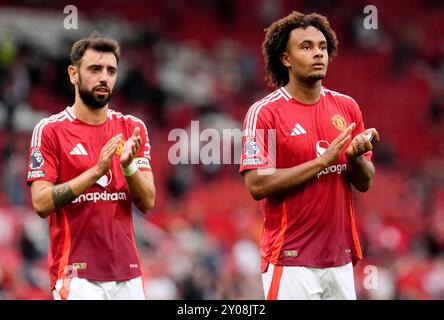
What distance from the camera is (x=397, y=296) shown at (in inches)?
645

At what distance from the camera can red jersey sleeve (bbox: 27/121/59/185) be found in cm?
721

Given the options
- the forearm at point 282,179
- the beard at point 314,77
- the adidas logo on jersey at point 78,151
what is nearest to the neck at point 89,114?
the adidas logo on jersey at point 78,151

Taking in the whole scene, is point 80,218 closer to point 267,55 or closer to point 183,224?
point 267,55

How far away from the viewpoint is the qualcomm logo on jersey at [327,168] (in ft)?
23.4

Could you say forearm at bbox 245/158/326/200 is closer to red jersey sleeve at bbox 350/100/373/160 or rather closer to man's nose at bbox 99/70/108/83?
red jersey sleeve at bbox 350/100/373/160

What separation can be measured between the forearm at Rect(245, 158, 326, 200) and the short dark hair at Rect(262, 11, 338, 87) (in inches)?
35.9

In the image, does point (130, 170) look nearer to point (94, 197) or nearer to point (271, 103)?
point (94, 197)

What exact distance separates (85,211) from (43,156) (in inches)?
19.6

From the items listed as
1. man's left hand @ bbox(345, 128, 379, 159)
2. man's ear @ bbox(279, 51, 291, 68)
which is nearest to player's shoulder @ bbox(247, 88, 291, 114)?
man's ear @ bbox(279, 51, 291, 68)

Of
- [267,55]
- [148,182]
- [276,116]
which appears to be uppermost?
[267,55]

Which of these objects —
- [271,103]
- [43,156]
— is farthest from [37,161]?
[271,103]

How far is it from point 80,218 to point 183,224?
430 inches

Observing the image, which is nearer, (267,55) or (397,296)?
(267,55)
